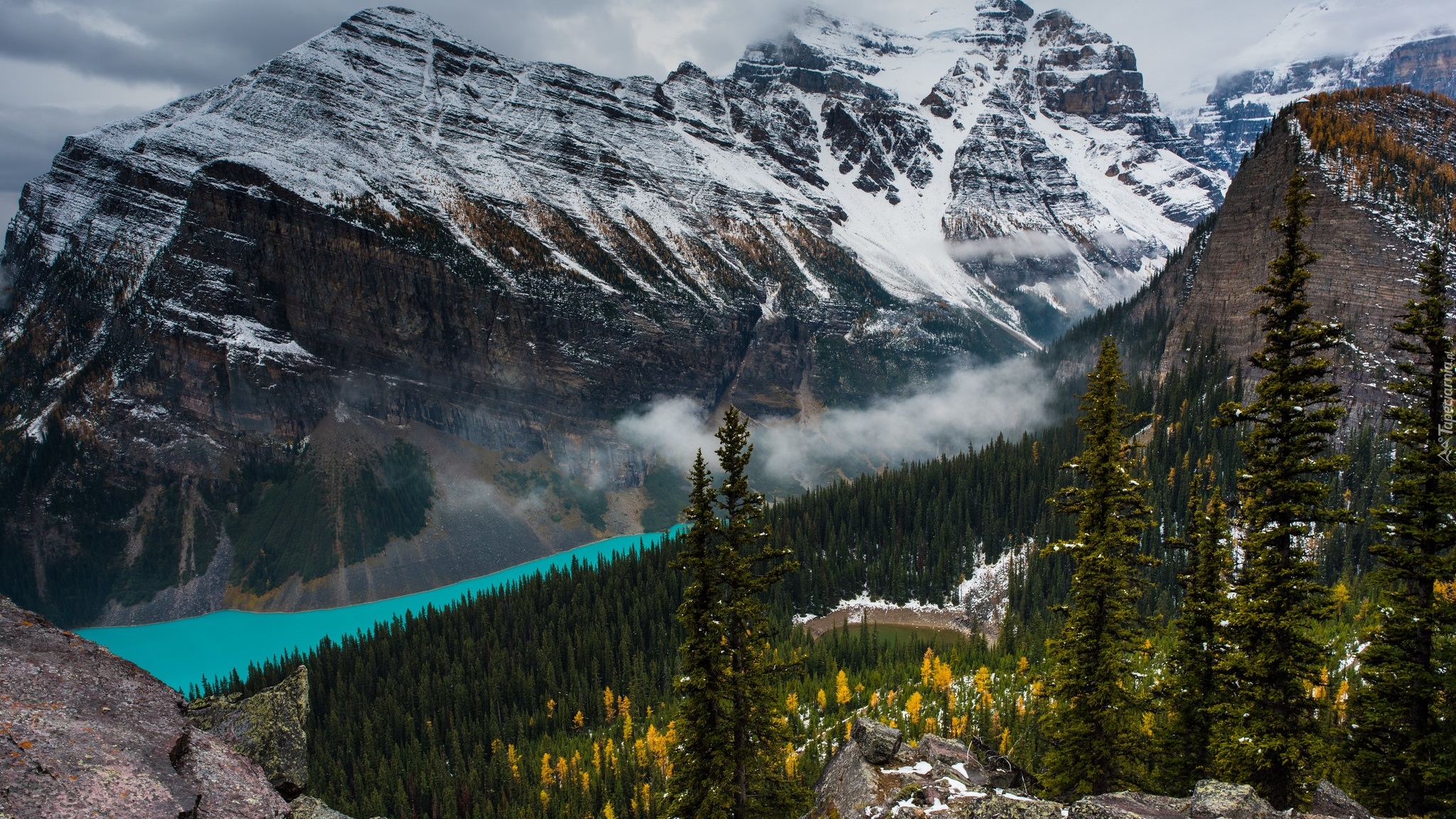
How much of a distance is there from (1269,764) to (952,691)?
62.1 metres

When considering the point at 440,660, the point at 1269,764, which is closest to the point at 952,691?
the point at 1269,764

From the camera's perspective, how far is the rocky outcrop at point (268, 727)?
1494cm

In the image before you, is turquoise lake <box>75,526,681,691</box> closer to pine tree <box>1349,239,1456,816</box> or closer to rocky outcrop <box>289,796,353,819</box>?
rocky outcrop <box>289,796,353,819</box>

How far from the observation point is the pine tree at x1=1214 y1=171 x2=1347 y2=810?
69.9 feet

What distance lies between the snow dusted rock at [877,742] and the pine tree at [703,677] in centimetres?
881

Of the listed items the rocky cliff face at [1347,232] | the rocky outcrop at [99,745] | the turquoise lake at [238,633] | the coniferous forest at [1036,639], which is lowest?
the turquoise lake at [238,633]

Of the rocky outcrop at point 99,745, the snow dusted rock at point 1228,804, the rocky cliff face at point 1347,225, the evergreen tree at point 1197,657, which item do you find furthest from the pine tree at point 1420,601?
the rocky cliff face at point 1347,225

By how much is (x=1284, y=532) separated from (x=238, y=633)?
185984mm

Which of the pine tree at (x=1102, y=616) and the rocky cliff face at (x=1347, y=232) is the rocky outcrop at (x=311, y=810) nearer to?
the pine tree at (x=1102, y=616)

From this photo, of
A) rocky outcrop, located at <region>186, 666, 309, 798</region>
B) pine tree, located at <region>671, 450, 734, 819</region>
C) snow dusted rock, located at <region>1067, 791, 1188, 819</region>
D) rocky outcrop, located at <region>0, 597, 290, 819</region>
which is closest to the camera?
rocky outcrop, located at <region>0, 597, 290, 819</region>

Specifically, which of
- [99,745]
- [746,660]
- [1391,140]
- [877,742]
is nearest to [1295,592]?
[746,660]

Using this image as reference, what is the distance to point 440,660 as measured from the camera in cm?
10812

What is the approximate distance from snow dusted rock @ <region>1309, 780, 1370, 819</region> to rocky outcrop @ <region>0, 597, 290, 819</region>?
26.3 metres

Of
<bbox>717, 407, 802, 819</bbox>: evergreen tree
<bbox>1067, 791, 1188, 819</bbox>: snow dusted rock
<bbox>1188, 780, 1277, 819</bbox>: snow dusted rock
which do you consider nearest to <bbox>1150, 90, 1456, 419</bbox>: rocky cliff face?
<bbox>1188, 780, 1277, 819</bbox>: snow dusted rock
